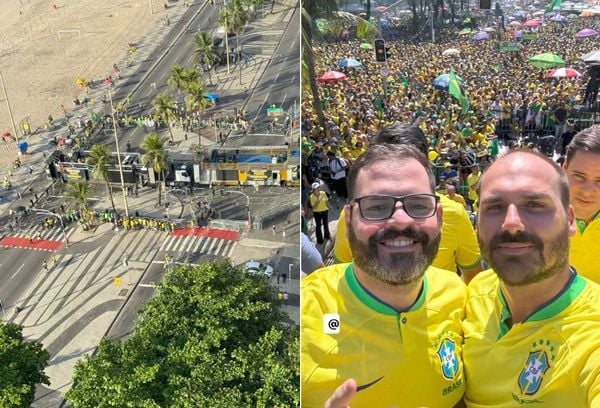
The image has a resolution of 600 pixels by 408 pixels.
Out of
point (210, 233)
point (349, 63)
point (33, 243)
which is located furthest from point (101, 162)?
point (349, 63)

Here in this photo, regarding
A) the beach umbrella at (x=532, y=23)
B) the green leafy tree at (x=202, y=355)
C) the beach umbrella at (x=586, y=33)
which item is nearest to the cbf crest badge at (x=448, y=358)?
the beach umbrella at (x=586, y=33)

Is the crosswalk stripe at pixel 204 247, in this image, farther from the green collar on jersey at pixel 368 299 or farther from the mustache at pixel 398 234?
the mustache at pixel 398 234

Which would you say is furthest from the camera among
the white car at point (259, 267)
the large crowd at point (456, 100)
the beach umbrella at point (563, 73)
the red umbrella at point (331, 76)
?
the white car at point (259, 267)

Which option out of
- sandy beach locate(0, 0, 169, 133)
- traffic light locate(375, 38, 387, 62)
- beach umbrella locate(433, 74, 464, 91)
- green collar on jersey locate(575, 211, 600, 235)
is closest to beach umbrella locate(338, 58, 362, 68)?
traffic light locate(375, 38, 387, 62)

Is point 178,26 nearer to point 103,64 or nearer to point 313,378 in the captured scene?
point 103,64

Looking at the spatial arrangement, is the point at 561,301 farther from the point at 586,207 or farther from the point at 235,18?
the point at 235,18

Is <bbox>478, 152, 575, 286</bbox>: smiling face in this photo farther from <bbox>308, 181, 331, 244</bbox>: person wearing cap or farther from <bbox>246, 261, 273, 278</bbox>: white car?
<bbox>246, 261, 273, 278</bbox>: white car

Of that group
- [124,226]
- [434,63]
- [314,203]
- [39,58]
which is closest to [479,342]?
[314,203]
